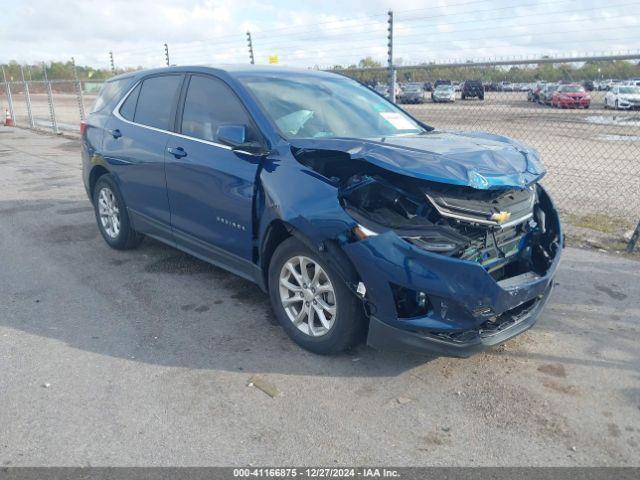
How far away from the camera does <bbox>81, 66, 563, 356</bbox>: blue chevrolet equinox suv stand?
10.4 ft

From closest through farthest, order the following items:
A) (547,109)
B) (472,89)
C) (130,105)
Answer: (130,105), (472,89), (547,109)

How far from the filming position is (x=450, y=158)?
3355 millimetres

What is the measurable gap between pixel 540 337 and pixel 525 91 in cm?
425

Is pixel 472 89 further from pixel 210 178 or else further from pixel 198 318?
pixel 198 318

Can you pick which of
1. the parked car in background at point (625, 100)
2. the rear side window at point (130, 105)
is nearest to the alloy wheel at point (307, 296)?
the rear side window at point (130, 105)

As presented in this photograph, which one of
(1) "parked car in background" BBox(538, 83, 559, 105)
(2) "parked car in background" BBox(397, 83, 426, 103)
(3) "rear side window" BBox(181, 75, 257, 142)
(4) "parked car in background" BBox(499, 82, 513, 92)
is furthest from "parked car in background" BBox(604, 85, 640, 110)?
(3) "rear side window" BBox(181, 75, 257, 142)

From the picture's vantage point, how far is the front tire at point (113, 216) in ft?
18.5

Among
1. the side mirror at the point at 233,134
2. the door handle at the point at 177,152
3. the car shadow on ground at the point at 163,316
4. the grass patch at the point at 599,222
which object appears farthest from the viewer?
the grass patch at the point at 599,222

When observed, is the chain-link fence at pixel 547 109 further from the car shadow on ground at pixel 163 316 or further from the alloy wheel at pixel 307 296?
the alloy wheel at pixel 307 296

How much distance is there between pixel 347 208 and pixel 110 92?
3.84 meters

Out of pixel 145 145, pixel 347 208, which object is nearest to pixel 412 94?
pixel 145 145

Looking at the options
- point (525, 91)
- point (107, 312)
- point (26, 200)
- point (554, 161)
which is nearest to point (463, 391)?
point (107, 312)

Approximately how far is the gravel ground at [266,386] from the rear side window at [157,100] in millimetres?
1416

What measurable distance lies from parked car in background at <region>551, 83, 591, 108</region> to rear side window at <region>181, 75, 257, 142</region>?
5314mm
